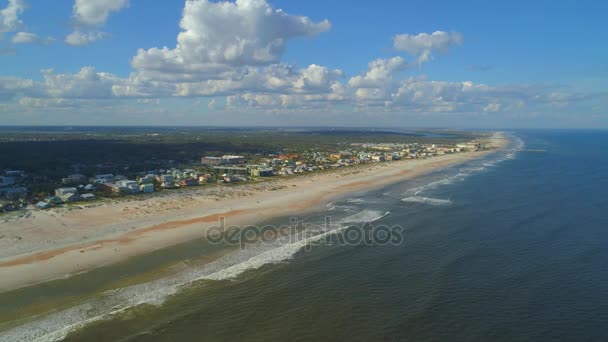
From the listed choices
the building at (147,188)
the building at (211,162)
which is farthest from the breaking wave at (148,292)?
the building at (211,162)

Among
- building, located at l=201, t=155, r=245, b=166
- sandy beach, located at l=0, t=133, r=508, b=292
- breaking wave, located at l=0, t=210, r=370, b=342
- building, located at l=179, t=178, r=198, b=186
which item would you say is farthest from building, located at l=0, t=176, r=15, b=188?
breaking wave, located at l=0, t=210, r=370, b=342

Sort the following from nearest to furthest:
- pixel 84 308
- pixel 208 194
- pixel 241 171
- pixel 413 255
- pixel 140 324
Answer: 1. pixel 140 324
2. pixel 84 308
3. pixel 413 255
4. pixel 208 194
5. pixel 241 171

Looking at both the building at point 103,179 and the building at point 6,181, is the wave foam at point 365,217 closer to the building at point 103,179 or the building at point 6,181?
the building at point 103,179

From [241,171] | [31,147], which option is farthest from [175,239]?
[31,147]

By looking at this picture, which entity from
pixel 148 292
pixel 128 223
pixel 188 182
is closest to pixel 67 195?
pixel 128 223

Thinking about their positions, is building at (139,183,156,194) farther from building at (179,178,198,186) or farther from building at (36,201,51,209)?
building at (36,201,51,209)

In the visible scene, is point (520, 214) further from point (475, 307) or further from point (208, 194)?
point (208, 194)

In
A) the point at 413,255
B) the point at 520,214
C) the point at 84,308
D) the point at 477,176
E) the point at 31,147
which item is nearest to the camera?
the point at 84,308
